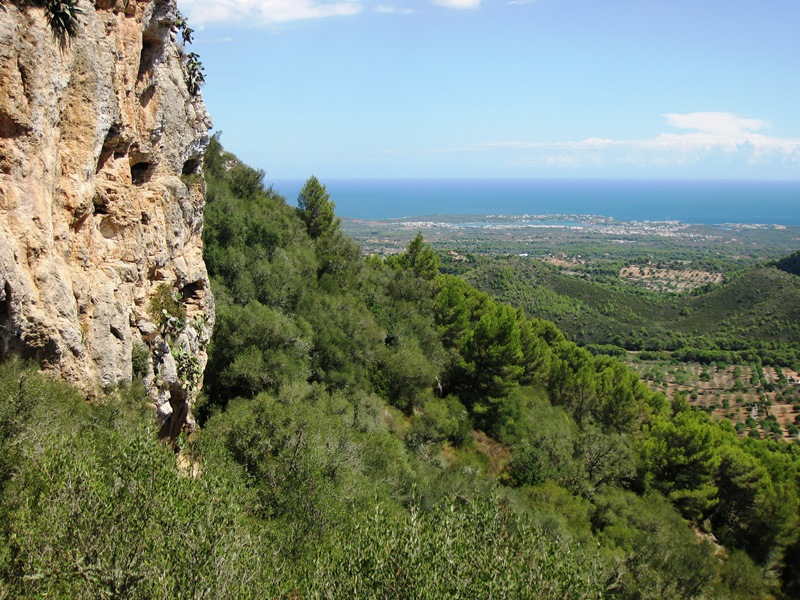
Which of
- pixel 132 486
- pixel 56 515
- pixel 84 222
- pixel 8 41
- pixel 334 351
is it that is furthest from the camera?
pixel 334 351


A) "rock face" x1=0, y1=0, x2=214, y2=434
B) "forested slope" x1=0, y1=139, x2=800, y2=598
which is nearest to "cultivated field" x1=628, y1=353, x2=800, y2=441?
"forested slope" x1=0, y1=139, x2=800, y2=598

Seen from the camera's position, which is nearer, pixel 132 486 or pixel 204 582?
pixel 204 582

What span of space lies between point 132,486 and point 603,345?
8952 cm

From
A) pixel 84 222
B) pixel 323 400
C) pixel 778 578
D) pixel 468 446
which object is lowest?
pixel 778 578

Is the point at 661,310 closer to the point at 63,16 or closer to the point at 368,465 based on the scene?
the point at 368,465

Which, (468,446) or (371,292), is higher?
(371,292)

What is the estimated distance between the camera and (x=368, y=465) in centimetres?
1964

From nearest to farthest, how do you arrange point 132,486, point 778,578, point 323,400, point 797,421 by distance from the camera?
point 132,486 → point 323,400 → point 778,578 → point 797,421

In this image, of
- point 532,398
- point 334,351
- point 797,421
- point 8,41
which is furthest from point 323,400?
point 797,421

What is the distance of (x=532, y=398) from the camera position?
116 feet

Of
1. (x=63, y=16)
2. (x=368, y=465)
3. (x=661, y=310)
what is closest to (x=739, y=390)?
(x=661, y=310)

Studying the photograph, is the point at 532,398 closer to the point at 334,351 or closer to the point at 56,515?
the point at 334,351

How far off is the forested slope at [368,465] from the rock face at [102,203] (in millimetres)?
1324

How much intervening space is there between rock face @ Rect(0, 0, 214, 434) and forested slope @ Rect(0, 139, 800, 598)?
1324 millimetres
